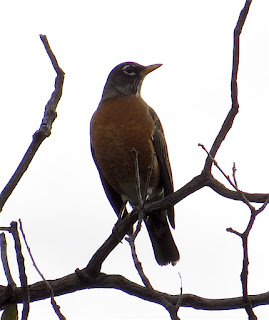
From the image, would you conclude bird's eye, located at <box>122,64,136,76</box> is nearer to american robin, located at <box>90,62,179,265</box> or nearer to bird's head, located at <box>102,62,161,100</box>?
bird's head, located at <box>102,62,161,100</box>

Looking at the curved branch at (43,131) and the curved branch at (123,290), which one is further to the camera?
the curved branch at (123,290)

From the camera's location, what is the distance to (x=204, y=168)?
505 cm

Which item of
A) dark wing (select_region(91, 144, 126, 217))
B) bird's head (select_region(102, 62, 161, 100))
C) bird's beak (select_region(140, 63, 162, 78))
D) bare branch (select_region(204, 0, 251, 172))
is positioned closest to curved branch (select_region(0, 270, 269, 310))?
bare branch (select_region(204, 0, 251, 172))

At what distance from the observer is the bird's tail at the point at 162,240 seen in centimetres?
853

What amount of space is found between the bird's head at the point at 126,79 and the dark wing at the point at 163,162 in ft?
2.52

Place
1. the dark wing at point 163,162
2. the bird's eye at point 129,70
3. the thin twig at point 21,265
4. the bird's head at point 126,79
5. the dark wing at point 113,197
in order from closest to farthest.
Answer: the thin twig at point 21,265, the dark wing at point 163,162, the dark wing at point 113,197, the bird's head at point 126,79, the bird's eye at point 129,70

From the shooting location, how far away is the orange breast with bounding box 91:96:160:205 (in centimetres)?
773

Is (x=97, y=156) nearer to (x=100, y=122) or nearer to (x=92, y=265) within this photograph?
(x=100, y=122)

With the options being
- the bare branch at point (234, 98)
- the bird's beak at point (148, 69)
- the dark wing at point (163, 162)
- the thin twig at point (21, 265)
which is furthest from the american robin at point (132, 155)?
the thin twig at point (21, 265)

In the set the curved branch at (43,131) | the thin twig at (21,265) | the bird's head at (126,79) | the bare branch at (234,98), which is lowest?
the thin twig at (21,265)

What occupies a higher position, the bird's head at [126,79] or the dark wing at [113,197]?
the bird's head at [126,79]

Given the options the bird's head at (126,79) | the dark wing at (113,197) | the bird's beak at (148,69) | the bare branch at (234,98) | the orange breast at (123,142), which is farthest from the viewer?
the bird's beak at (148,69)

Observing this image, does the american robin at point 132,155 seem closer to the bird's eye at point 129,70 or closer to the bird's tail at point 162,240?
the bird's tail at point 162,240

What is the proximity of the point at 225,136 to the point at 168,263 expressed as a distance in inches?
157
